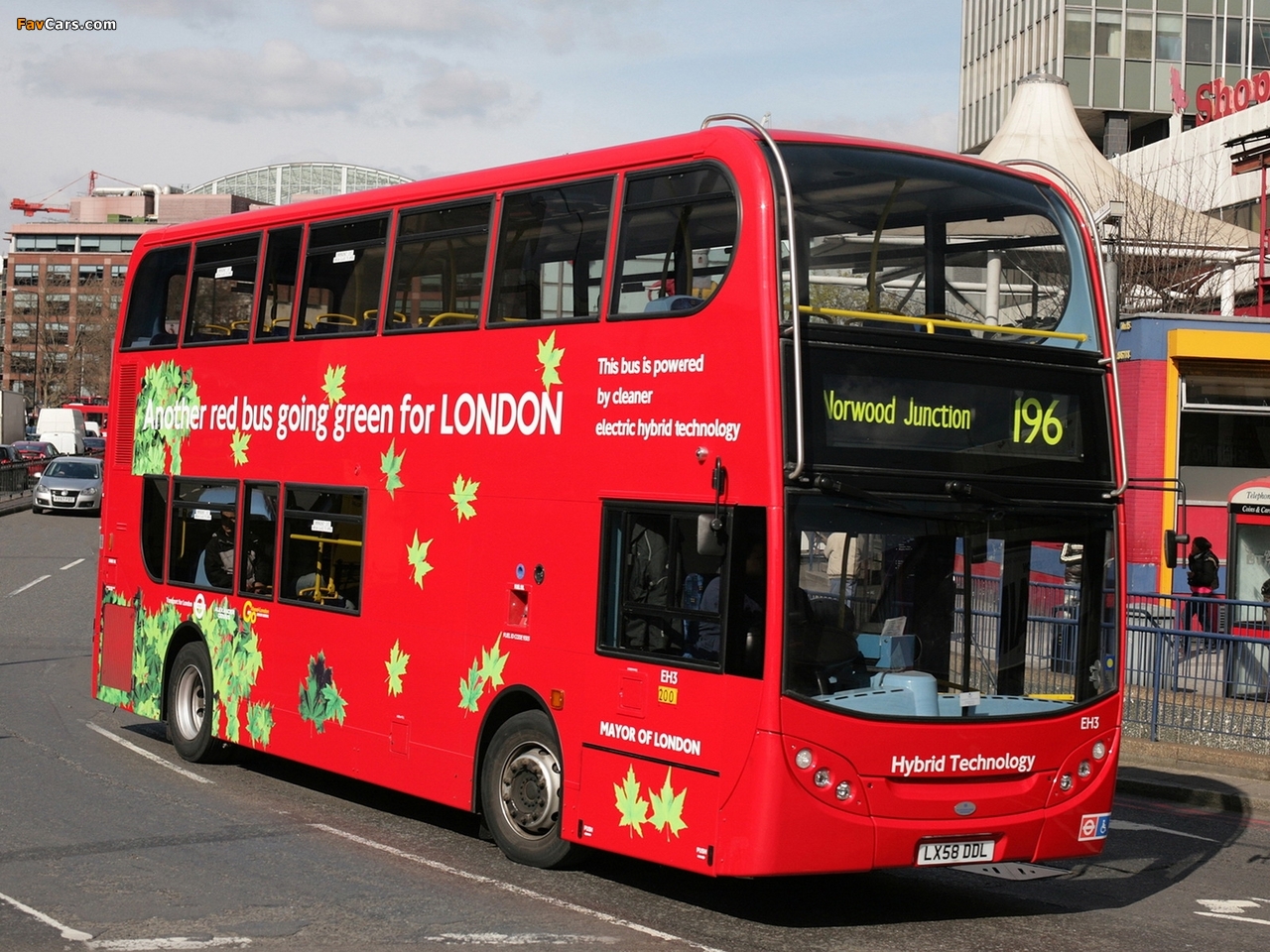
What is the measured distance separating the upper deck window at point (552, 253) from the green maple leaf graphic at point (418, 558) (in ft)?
5.27

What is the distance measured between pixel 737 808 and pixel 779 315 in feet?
8.12

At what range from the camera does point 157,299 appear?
1451 centimetres

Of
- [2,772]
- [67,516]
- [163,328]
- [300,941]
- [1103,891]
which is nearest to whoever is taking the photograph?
[300,941]

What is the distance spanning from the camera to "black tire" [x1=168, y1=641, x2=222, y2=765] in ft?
44.2

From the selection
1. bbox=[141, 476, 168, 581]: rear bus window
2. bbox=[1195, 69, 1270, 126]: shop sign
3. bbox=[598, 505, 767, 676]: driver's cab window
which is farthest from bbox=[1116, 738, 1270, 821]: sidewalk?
bbox=[1195, 69, 1270, 126]: shop sign

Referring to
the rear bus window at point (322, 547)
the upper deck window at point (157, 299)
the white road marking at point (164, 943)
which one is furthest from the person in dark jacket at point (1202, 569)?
the white road marking at point (164, 943)

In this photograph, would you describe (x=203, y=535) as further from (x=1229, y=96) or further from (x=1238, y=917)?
(x=1229, y=96)

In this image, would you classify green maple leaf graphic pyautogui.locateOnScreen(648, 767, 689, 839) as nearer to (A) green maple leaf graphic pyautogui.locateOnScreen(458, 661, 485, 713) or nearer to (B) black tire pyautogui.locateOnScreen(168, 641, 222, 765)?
(A) green maple leaf graphic pyautogui.locateOnScreen(458, 661, 485, 713)

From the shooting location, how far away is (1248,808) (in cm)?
1330

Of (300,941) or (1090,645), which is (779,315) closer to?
(1090,645)

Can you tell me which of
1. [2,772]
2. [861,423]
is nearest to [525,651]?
[861,423]

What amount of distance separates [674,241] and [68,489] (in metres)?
39.8

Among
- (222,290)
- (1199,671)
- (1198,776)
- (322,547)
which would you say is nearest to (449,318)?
(322,547)

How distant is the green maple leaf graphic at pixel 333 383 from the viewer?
11842 mm
